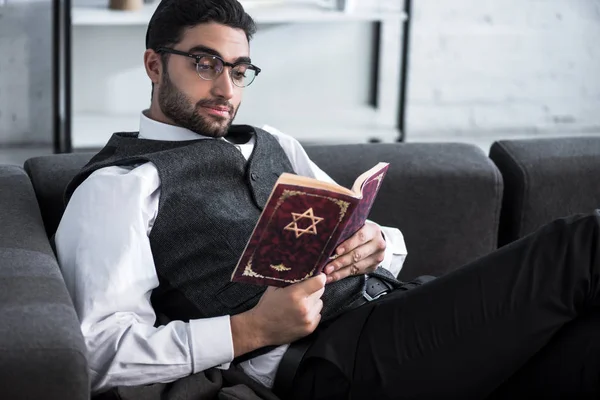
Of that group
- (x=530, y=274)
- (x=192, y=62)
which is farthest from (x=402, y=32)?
(x=530, y=274)

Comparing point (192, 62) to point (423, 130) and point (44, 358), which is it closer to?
point (44, 358)

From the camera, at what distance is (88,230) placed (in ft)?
5.87

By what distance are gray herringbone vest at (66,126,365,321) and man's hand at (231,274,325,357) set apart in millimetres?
110

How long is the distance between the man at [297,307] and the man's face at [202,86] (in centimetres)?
8

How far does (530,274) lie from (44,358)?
31.4 inches

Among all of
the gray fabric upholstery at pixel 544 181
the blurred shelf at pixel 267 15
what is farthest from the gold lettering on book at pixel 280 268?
the blurred shelf at pixel 267 15

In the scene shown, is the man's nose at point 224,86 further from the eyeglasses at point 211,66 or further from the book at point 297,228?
the book at point 297,228

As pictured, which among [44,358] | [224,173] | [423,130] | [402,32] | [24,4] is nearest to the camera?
[44,358]

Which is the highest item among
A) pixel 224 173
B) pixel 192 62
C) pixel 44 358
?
pixel 192 62

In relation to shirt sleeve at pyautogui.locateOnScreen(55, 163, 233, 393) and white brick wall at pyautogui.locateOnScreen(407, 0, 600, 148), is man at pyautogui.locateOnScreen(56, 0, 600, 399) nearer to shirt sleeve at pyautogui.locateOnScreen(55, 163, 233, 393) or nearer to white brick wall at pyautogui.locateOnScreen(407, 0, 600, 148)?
shirt sleeve at pyautogui.locateOnScreen(55, 163, 233, 393)

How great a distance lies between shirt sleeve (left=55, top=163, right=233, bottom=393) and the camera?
1702 mm

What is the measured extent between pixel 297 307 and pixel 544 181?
90 centimetres

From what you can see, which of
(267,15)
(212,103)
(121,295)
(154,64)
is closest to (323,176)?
(212,103)

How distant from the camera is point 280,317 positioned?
5.71 feet
